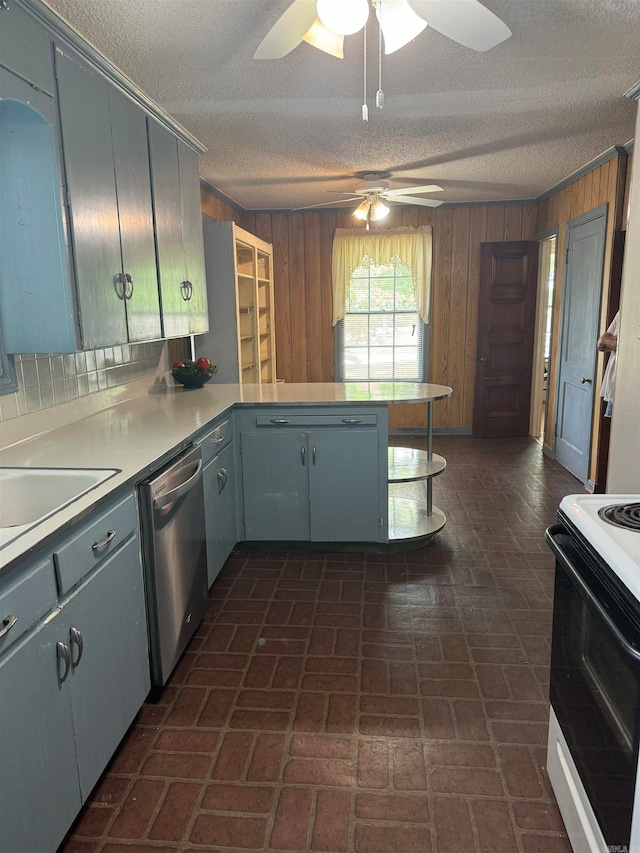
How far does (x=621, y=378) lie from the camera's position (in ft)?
9.97

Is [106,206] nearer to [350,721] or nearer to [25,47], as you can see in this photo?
[25,47]

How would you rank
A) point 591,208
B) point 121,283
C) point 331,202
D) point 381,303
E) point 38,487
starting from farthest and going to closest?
1. point 381,303
2. point 331,202
3. point 591,208
4. point 121,283
5. point 38,487

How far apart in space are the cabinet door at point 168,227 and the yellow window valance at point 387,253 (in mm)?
3268

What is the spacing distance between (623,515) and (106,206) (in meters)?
2.35

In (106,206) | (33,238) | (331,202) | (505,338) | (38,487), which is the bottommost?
(38,487)

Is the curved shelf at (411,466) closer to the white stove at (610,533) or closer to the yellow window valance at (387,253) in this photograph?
the white stove at (610,533)

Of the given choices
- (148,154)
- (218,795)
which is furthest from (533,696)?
(148,154)

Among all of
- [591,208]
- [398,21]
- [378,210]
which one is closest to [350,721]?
[398,21]

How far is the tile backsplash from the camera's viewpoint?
251 centimetres

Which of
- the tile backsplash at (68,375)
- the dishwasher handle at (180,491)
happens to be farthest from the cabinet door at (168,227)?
the dishwasher handle at (180,491)

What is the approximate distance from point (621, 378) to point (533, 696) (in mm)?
1678

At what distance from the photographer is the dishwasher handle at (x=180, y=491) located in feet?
7.08

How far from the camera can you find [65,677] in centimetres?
155

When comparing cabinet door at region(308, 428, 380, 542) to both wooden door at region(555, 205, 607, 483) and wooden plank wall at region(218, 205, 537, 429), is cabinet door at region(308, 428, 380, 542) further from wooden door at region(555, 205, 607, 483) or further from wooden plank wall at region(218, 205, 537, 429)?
wooden plank wall at region(218, 205, 537, 429)
